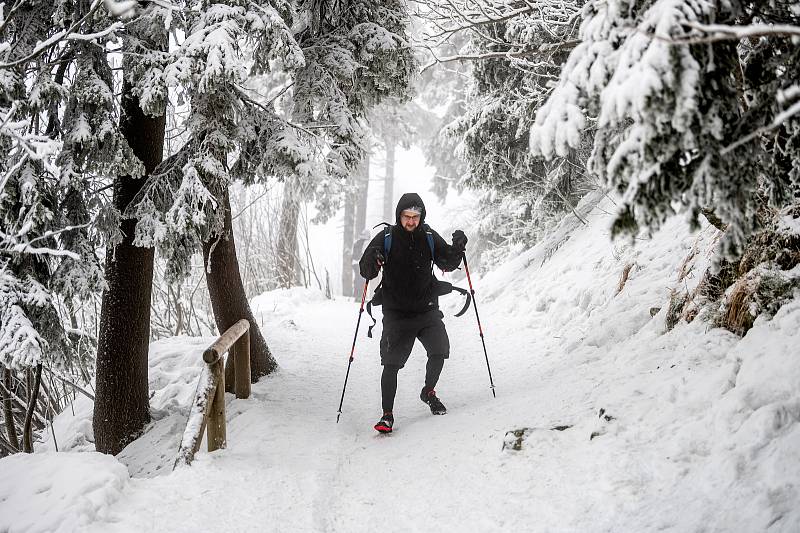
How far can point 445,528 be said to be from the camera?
125 inches

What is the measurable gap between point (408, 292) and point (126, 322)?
307 centimetres

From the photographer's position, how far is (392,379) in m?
5.09

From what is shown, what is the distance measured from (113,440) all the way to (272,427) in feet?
6.67

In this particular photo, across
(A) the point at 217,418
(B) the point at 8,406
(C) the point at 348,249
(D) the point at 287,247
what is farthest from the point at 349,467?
(C) the point at 348,249

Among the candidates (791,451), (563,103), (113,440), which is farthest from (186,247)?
(791,451)

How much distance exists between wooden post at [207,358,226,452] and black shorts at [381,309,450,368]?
1.54 m

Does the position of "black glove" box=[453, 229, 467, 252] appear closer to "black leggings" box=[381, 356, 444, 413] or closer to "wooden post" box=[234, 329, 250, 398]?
"black leggings" box=[381, 356, 444, 413]

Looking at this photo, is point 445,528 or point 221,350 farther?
point 221,350

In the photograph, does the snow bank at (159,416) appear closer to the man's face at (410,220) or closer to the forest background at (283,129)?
the forest background at (283,129)

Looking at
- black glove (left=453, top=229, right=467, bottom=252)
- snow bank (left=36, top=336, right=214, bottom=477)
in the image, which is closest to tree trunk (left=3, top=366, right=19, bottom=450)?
snow bank (left=36, top=336, right=214, bottom=477)

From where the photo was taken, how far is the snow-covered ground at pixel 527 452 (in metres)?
2.63

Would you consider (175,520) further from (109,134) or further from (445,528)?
(109,134)

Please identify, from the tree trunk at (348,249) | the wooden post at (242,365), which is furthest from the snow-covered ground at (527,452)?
the tree trunk at (348,249)

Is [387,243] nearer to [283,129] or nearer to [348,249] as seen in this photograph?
[283,129]
